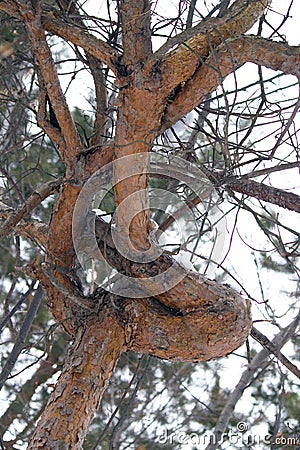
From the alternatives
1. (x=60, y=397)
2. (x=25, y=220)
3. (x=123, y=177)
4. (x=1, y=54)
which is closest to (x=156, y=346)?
(x=60, y=397)

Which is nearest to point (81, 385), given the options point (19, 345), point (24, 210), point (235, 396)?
point (24, 210)

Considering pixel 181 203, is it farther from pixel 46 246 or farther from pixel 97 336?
pixel 97 336

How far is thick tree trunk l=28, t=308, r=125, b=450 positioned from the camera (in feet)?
3.16

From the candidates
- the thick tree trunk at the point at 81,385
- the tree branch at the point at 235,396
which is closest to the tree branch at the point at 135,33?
the thick tree trunk at the point at 81,385

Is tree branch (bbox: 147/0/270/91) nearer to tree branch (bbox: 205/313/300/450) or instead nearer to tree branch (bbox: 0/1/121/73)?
tree branch (bbox: 0/1/121/73)

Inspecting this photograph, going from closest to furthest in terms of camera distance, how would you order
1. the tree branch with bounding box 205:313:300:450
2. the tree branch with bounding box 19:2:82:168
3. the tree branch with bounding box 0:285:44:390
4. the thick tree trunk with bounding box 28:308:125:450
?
the thick tree trunk with bounding box 28:308:125:450
the tree branch with bounding box 19:2:82:168
the tree branch with bounding box 0:285:44:390
the tree branch with bounding box 205:313:300:450

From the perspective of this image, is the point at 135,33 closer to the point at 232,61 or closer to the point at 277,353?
the point at 232,61

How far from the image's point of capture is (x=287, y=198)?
3.82 ft

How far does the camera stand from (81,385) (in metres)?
1.01

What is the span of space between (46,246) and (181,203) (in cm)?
37

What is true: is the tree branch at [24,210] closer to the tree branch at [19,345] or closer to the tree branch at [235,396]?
the tree branch at [19,345]

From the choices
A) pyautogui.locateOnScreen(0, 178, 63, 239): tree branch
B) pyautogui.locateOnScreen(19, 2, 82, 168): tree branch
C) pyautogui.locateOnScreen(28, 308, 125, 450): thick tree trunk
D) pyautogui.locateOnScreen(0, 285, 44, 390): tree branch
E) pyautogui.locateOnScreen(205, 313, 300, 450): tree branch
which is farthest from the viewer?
pyautogui.locateOnScreen(205, 313, 300, 450): tree branch

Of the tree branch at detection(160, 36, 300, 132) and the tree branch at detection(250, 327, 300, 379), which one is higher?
the tree branch at detection(160, 36, 300, 132)

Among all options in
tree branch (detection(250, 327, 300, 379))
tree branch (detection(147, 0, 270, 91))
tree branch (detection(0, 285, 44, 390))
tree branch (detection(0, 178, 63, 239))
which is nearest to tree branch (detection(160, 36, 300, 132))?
tree branch (detection(147, 0, 270, 91))
